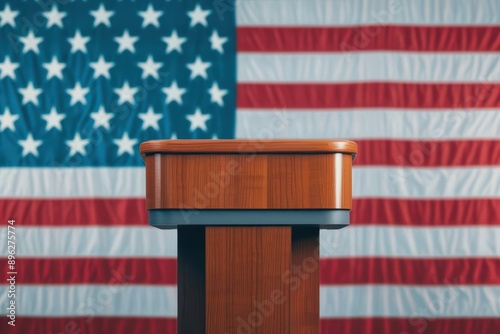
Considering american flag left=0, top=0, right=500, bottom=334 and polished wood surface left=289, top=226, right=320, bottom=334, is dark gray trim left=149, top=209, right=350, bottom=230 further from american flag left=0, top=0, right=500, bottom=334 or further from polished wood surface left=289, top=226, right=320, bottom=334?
american flag left=0, top=0, right=500, bottom=334

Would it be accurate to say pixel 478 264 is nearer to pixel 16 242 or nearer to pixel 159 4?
pixel 159 4

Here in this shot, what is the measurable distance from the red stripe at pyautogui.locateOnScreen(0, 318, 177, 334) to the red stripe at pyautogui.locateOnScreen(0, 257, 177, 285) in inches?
8.6

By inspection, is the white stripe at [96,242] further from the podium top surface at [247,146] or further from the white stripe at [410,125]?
the podium top surface at [247,146]

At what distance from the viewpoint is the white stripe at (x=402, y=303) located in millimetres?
4133

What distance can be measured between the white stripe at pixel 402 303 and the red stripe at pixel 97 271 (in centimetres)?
96

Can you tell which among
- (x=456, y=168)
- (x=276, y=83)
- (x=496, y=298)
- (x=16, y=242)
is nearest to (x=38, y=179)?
(x=16, y=242)

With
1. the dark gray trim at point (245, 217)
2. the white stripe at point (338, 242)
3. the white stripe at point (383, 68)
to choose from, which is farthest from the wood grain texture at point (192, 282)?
the white stripe at point (383, 68)

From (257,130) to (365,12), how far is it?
97cm

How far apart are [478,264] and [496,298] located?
Result: 224 mm

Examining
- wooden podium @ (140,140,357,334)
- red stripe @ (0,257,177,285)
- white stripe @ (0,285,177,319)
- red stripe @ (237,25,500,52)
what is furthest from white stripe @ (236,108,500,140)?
wooden podium @ (140,140,357,334)

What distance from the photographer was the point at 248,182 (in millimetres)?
1962

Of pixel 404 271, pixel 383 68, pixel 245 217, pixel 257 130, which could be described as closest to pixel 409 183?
pixel 404 271

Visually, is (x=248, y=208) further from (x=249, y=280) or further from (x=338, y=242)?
(x=338, y=242)

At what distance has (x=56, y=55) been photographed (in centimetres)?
430
